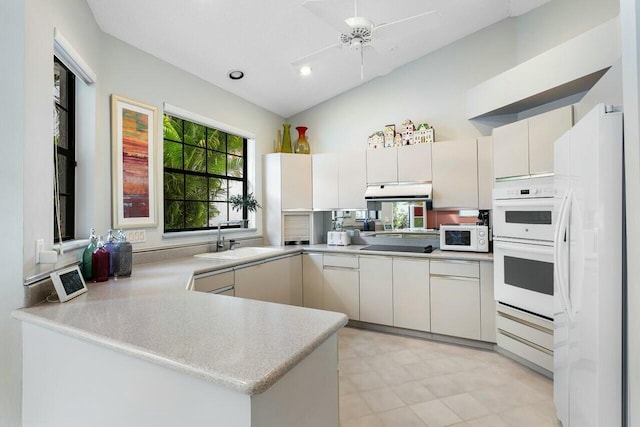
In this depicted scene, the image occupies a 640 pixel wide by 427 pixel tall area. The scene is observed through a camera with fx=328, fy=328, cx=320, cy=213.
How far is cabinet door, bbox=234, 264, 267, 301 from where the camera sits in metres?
2.83

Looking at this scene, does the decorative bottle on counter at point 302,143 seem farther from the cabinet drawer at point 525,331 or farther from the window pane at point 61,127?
the cabinet drawer at point 525,331

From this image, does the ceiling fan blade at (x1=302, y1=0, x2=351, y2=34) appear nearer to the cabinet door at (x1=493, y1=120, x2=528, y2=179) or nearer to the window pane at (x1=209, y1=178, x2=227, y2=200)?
the cabinet door at (x1=493, y1=120, x2=528, y2=179)

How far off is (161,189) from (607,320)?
2.98 m

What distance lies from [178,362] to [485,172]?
314 cm

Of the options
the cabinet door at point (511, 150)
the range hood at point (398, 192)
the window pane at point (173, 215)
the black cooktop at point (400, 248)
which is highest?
the cabinet door at point (511, 150)

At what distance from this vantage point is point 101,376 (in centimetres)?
111

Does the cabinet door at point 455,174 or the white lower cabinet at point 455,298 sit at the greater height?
the cabinet door at point 455,174

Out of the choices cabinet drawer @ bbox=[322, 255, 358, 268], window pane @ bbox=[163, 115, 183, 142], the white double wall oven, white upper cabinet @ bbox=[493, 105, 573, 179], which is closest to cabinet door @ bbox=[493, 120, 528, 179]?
white upper cabinet @ bbox=[493, 105, 573, 179]

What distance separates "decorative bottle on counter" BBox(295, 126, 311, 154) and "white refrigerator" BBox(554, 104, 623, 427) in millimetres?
3074

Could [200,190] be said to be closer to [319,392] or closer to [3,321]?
[3,321]

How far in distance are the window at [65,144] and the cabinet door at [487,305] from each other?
324 centimetres

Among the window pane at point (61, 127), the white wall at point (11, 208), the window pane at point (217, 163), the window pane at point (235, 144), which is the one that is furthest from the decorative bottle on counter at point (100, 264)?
the window pane at point (235, 144)

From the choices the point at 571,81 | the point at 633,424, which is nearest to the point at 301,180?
the point at 571,81

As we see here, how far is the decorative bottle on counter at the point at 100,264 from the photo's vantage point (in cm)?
192
